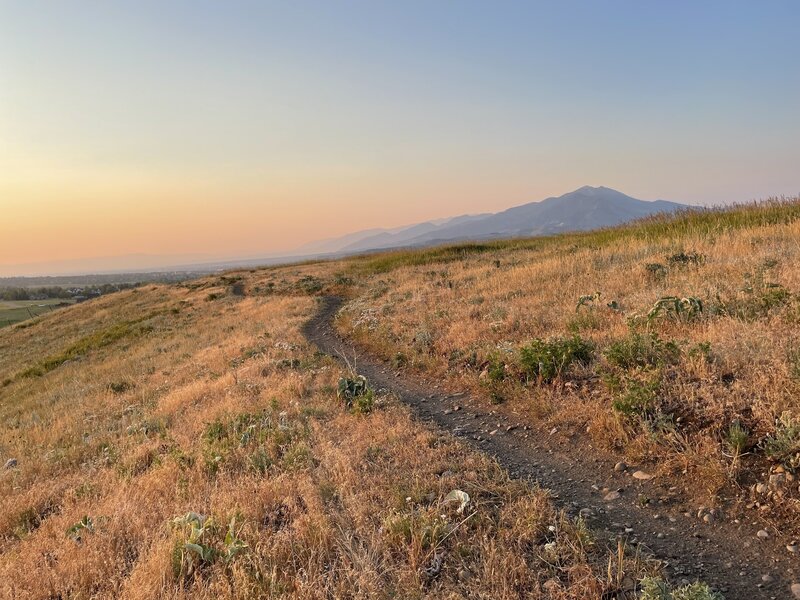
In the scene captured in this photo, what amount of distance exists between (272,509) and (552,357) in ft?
16.3

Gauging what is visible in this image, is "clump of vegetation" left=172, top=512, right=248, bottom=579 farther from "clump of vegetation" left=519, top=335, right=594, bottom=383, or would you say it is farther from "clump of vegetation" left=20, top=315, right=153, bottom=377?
"clump of vegetation" left=20, top=315, right=153, bottom=377

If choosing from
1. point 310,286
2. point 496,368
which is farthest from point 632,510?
point 310,286

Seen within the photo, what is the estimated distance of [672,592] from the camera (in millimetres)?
3154

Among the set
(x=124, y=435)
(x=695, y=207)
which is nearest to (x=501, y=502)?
(x=124, y=435)

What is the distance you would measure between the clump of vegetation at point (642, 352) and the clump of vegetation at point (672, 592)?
3.72 metres

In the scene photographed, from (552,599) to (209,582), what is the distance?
9.65 feet

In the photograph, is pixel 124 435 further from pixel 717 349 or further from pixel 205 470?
pixel 717 349

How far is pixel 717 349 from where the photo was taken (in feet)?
20.6

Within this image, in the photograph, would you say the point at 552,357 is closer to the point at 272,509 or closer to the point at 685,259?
the point at 272,509

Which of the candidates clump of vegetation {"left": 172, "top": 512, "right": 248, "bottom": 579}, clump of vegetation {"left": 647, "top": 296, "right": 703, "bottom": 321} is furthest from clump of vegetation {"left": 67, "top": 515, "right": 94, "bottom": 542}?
clump of vegetation {"left": 647, "top": 296, "right": 703, "bottom": 321}

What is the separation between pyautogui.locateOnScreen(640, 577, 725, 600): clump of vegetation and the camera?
3057mm

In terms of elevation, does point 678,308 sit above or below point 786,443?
above

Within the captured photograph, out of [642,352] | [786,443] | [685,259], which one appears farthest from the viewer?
[685,259]

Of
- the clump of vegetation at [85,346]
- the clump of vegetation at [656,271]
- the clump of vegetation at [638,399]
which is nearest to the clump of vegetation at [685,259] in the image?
the clump of vegetation at [656,271]
